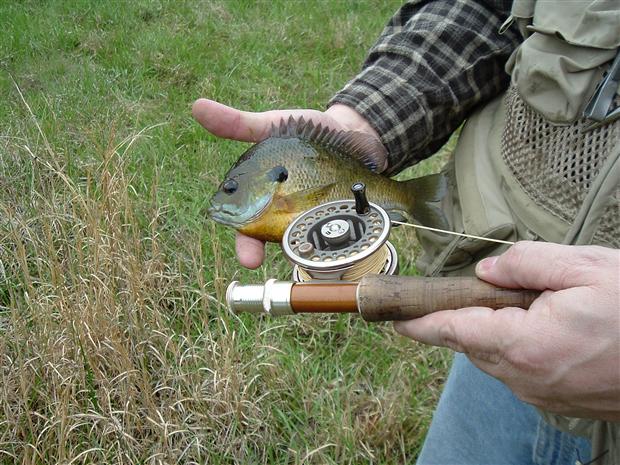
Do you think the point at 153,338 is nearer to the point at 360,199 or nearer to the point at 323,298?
the point at 360,199

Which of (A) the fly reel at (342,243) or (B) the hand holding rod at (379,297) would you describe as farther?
(A) the fly reel at (342,243)

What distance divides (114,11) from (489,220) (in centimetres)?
574

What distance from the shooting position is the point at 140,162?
4273 mm

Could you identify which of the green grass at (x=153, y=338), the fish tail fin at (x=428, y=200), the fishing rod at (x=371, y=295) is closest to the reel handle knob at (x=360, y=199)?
the fishing rod at (x=371, y=295)

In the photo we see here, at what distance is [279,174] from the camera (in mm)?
1808

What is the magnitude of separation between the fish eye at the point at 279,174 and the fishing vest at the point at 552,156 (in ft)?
1.45

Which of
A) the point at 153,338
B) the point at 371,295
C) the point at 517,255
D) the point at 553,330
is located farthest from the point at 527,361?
the point at 153,338

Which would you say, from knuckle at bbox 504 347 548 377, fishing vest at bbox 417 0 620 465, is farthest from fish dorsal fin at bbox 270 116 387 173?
knuckle at bbox 504 347 548 377

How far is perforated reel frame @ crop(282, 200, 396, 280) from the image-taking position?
1451mm

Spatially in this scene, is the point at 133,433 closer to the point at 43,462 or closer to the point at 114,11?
the point at 43,462

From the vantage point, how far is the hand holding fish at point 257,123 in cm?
182

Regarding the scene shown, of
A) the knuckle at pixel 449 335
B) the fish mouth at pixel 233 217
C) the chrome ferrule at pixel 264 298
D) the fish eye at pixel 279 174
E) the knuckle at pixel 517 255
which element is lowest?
the fish mouth at pixel 233 217

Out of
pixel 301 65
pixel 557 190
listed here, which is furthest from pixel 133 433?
pixel 301 65

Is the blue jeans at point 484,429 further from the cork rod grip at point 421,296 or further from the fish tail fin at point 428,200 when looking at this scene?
the cork rod grip at point 421,296
